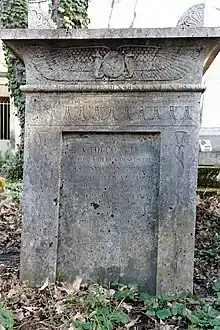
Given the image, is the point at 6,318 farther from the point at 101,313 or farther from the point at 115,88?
the point at 115,88

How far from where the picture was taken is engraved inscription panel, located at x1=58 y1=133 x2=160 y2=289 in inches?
130

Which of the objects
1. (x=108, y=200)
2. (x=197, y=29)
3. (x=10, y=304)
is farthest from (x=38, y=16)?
(x=10, y=304)

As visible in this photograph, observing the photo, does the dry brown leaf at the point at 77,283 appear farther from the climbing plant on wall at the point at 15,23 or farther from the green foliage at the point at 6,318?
the climbing plant on wall at the point at 15,23

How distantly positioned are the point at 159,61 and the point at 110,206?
41.6 inches

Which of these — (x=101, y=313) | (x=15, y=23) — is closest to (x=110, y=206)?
(x=101, y=313)

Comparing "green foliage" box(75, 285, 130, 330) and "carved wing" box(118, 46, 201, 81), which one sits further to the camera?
"carved wing" box(118, 46, 201, 81)

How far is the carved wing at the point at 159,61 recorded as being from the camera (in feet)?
10.5

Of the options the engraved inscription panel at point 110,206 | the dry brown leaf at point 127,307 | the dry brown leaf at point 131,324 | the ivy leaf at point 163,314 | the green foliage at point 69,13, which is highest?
the green foliage at point 69,13

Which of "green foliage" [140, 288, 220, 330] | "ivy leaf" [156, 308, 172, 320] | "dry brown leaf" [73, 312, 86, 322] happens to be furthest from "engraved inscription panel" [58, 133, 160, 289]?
"dry brown leaf" [73, 312, 86, 322]

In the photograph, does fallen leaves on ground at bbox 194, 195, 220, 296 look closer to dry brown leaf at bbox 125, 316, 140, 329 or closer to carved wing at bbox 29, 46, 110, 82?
dry brown leaf at bbox 125, 316, 140, 329

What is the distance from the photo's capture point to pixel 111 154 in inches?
131

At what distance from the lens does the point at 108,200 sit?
131 inches

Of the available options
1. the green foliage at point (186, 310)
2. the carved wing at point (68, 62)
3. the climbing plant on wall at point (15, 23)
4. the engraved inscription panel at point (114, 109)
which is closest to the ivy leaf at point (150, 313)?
the green foliage at point (186, 310)

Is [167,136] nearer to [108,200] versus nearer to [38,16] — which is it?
[108,200]
